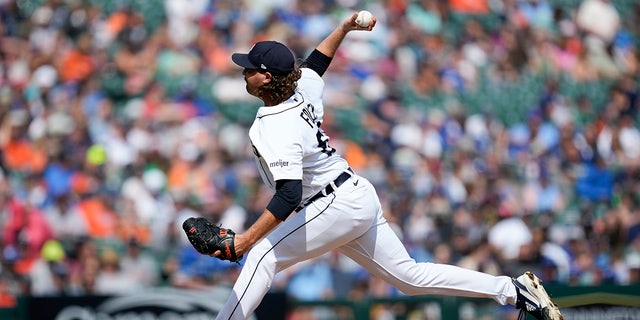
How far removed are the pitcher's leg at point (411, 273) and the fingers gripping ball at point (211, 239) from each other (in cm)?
87

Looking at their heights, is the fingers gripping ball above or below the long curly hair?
below

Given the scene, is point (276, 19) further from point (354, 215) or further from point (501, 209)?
point (354, 215)

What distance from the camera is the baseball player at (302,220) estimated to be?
219 inches

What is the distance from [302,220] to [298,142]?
0.51 meters

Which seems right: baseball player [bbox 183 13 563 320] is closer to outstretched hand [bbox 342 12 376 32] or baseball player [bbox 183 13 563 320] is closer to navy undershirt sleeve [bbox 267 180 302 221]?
navy undershirt sleeve [bbox 267 180 302 221]

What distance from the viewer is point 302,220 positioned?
589cm

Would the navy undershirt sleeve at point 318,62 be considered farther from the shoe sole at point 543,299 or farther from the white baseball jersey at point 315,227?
the shoe sole at point 543,299

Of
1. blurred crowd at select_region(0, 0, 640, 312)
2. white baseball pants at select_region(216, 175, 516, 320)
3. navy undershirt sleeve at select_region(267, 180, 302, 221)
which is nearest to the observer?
navy undershirt sleeve at select_region(267, 180, 302, 221)

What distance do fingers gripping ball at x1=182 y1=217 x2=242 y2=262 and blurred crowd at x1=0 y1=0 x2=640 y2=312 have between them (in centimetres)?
393

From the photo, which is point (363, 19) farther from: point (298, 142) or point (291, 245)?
point (291, 245)

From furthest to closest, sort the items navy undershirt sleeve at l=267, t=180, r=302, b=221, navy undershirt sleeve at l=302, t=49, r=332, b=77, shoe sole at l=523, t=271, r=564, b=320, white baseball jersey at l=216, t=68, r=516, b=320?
navy undershirt sleeve at l=302, t=49, r=332, b=77, shoe sole at l=523, t=271, r=564, b=320, white baseball jersey at l=216, t=68, r=516, b=320, navy undershirt sleeve at l=267, t=180, r=302, b=221

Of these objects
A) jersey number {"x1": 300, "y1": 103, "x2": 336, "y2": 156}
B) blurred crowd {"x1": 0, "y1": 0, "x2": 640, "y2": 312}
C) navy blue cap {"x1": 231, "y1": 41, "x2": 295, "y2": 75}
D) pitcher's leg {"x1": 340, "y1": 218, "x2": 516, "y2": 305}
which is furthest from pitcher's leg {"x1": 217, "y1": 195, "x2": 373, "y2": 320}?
blurred crowd {"x1": 0, "y1": 0, "x2": 640, "y2": 312}

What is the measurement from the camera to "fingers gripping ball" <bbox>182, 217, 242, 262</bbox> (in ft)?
18.2

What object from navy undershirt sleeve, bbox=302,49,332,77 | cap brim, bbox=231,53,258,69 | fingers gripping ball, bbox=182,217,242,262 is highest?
navy undershirt sleeve, bbox=302,49,332,77
